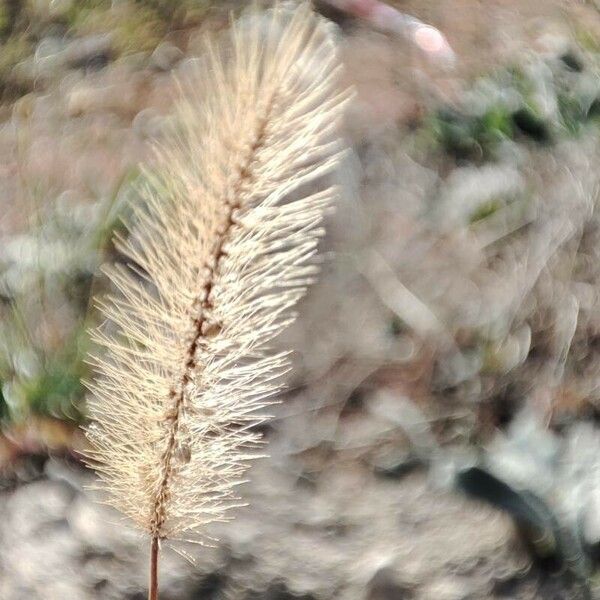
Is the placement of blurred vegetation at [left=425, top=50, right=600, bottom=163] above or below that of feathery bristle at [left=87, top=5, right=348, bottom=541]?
below

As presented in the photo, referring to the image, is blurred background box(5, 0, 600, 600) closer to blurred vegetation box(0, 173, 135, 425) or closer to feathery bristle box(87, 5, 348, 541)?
blurred vegetation box(0, 173, 135, 425)

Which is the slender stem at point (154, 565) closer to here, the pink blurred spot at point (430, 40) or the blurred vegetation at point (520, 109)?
the blurred vegetation at point (520, 109)

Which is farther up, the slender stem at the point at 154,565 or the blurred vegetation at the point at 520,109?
the blurred vegetation at the point at 520,109

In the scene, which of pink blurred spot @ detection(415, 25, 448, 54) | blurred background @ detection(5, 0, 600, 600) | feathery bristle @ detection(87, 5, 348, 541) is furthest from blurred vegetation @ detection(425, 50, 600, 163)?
feathery bristle @ detection(87, 5, 348, 541)

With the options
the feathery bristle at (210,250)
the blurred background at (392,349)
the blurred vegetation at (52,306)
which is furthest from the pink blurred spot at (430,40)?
the feathery bristle at (210,250)

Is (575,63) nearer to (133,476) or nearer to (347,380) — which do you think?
(347,380)

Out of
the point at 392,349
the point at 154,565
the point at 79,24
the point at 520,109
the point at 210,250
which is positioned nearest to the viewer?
the point at 210,250

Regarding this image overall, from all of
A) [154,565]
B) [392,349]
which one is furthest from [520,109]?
[154,565]

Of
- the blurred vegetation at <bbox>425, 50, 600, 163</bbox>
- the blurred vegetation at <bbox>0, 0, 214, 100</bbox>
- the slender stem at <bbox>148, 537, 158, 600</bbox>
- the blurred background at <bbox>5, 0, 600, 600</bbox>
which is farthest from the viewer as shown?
the blurred vegetation at <bbox>0, 0, 214, 100</bbox>

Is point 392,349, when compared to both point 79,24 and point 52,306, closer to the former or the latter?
point 52,306
